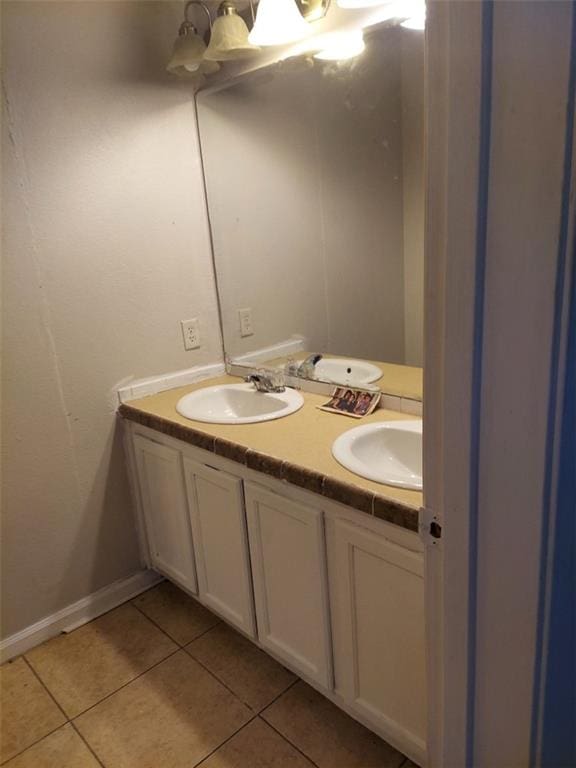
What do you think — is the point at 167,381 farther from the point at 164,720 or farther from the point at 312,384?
the point at 164,720

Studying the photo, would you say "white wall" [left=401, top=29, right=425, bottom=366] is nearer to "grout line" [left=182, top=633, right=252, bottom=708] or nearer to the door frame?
the door frame

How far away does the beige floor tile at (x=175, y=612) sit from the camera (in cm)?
191

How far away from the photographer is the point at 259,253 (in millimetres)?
2076

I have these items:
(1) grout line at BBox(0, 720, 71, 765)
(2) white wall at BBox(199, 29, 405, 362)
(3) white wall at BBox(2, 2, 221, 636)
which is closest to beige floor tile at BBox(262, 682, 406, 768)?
(1) grout line at BBox(0, 720, 71, 765)

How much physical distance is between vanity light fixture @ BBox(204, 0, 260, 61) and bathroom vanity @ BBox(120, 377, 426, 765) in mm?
1175

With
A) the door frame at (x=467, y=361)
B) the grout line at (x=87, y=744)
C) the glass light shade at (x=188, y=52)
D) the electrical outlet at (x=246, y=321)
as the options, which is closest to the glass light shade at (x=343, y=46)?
the glass light shade at (x=188, y=52)

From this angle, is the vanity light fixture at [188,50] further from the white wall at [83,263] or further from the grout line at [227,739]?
the grout line at [227,739]

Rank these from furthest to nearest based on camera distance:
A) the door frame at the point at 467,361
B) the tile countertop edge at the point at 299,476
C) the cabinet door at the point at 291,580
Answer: the cabinet door at the point at 291,580, the tile countertop edge at the point at 299,476, the door frame at the point at 467,361

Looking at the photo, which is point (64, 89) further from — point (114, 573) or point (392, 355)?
point (114, 573)

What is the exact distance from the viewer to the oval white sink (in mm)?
1815

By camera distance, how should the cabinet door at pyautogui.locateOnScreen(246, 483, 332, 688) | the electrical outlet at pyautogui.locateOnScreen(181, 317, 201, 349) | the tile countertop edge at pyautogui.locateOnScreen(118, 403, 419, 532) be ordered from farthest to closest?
the electrical outlet at pyautogui.locateOnScreen(181, 317, 201, 349) < the cabinet door at pyautogui.locateOnScreen(246, 483, 332, 688) < the tile countertop edge at pyautogui.locateOnScreen(118, 403, 419, 532)

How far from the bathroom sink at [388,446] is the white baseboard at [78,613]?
122 cm

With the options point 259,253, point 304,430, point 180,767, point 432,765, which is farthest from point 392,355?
point 180,767

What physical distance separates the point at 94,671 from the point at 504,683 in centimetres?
158
